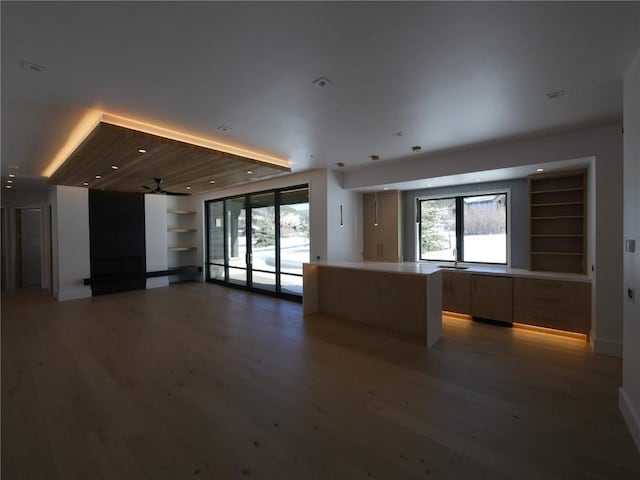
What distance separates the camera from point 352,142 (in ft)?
13.3

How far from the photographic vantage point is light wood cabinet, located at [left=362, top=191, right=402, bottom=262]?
232 inches

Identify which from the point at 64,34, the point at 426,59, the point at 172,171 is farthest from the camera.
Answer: the point at 172,171

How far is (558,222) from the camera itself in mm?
4363

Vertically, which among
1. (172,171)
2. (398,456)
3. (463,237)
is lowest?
(398,456)

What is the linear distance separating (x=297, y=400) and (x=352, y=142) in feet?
10.5

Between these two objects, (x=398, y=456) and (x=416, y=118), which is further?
(x=416, y=118)

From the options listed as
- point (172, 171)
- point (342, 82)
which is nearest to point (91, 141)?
point (172, 171)

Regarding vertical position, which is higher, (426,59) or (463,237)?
(426,59)

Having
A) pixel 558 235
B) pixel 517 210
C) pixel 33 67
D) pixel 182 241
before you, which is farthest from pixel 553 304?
Answer: pixel 182 241

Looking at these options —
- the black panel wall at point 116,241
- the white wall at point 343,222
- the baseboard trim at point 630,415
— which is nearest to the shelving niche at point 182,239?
the black panel wall at point 116,241

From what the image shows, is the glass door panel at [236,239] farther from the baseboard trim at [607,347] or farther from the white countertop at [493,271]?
the baseboard trim at [607,347]

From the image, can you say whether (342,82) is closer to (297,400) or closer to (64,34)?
(64,34)

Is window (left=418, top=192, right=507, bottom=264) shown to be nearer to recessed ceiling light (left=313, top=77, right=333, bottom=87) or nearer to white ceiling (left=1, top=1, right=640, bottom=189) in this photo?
white ceiling (left=1, top=1, right=640, bottom=189)

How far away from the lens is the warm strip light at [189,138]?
10.1 ft
